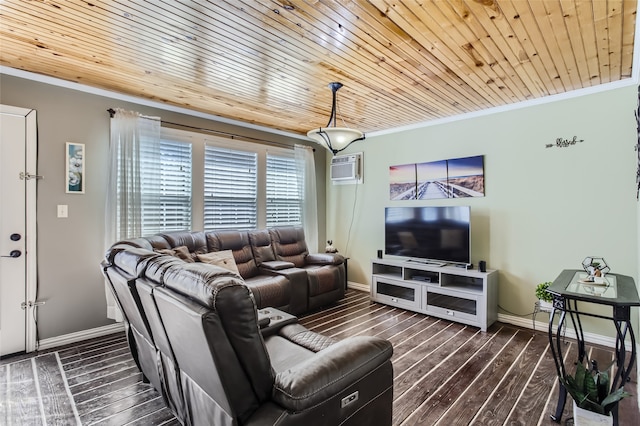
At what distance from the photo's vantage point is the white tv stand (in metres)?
3.46

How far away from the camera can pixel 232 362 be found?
1.15m

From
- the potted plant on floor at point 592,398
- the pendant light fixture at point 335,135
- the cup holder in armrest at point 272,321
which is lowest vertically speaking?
the potted plant on floor at point 592,398

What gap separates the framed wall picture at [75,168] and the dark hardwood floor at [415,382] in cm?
153

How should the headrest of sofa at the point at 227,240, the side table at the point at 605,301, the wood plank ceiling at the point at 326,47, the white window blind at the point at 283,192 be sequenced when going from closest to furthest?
the side table at the point at 605,301
the wood plank ceiling at the point at 326,47
the headrest of sofa at the point at 227,240
the white window blind at the point at 283,192

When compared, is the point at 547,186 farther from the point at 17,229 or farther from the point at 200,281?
the point at 17,229

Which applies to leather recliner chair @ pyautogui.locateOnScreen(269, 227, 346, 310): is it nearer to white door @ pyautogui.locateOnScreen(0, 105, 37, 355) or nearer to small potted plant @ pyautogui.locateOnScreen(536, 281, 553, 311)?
small potted plant @ pyautogui.locateOnScreen(536, 281, 553, 311)

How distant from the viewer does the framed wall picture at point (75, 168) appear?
10.2 feet

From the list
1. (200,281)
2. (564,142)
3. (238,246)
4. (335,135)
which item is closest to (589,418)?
(200,281)

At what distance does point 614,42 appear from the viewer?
2.27 metres

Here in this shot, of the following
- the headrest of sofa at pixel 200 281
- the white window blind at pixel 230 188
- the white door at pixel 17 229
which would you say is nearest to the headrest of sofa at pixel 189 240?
the white window blind at pixel 230 188

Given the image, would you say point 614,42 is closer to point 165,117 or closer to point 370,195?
point 370,195

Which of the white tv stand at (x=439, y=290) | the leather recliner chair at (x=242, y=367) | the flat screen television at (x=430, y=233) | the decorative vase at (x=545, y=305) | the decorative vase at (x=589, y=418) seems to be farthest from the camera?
the flat screen television at (x=430, y=233)

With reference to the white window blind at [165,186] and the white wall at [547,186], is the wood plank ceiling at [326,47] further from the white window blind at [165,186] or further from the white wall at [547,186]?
the white window blind at [165,186]

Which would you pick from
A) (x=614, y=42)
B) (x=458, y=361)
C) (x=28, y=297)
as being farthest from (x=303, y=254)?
(x=614, y=42)
